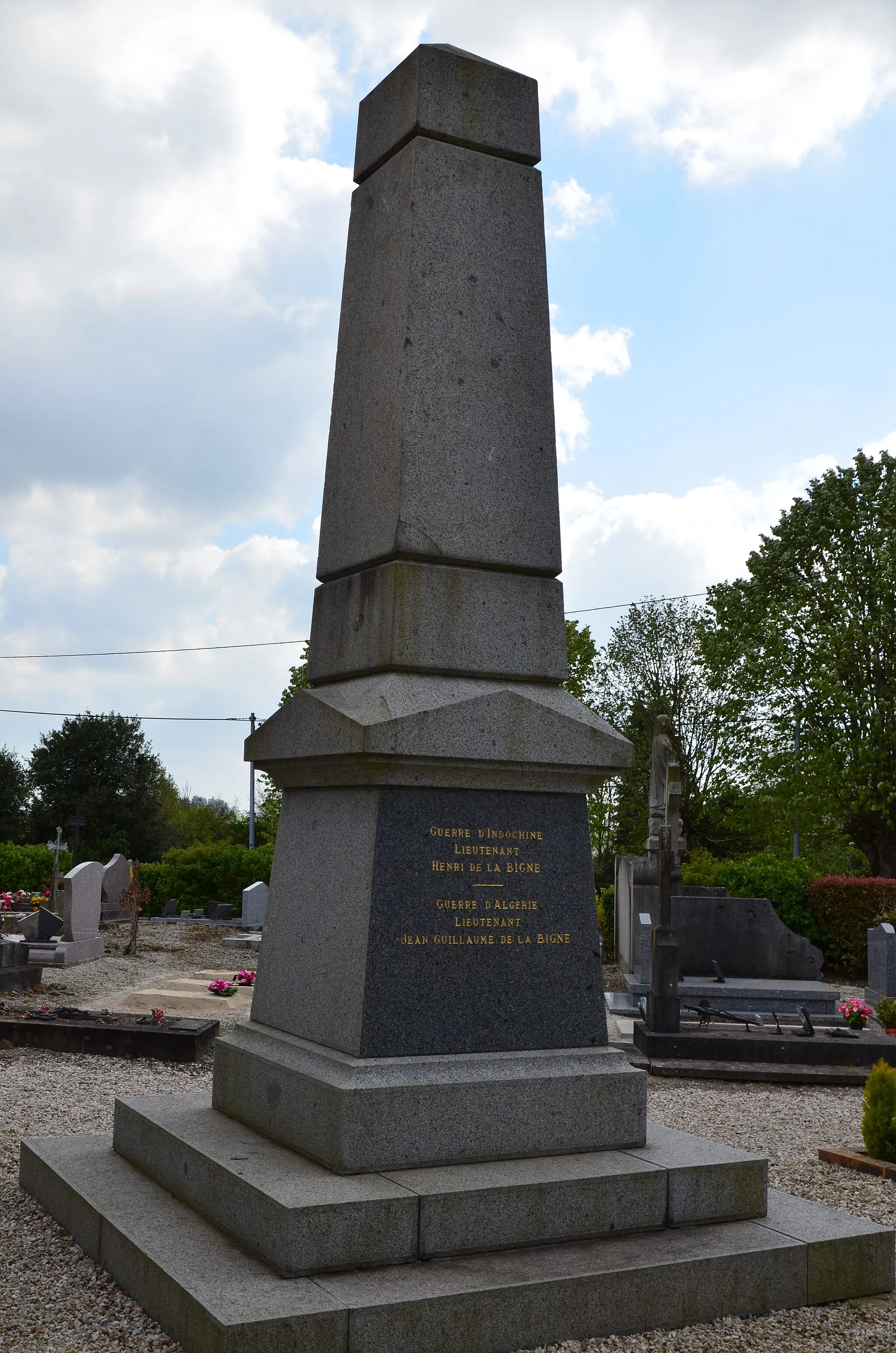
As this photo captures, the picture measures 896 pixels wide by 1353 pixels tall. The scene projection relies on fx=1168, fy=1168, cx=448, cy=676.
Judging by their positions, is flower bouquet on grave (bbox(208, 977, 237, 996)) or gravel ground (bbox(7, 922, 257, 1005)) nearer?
flower bouquet on grave (bbox(208, 977, 237, 996))

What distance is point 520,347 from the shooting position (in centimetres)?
541

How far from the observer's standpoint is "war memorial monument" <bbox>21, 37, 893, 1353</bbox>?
3994 millimetres

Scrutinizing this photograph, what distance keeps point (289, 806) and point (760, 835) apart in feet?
82.1

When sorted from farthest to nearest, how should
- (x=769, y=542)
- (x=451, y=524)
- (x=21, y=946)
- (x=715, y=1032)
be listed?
1. (x=769, y=542)
2. (x=21, y=946)
3. (x=715, y=1032)
4. (x=451, y=524)

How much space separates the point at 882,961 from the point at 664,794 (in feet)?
12.1

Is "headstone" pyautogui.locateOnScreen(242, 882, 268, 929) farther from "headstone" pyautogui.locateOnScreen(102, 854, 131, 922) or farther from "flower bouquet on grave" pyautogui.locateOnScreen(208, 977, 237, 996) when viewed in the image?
"flower bouquet on grave" pyautogui.locateOnScreen(208, 977, 237, 996)

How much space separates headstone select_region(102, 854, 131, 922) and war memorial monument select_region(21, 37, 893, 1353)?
871 inches

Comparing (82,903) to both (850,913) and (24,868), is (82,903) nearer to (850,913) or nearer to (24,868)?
(24,868)

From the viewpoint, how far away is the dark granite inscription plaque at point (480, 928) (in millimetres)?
4570

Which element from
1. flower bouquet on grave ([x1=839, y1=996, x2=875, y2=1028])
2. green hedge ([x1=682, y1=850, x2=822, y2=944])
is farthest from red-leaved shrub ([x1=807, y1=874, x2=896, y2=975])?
flower bouquet on grave ([x1=839, y1=996, x2=875, y2=1028])

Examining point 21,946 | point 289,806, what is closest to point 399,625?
point 289,806

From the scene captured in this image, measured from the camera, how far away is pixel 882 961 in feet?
51.8

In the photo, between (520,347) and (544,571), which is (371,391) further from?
(544,571)

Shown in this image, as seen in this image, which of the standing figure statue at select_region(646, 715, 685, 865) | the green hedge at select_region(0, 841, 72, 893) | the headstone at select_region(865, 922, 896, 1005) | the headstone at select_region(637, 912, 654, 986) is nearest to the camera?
the headstone at select_region(637, 912, 654, 986)
